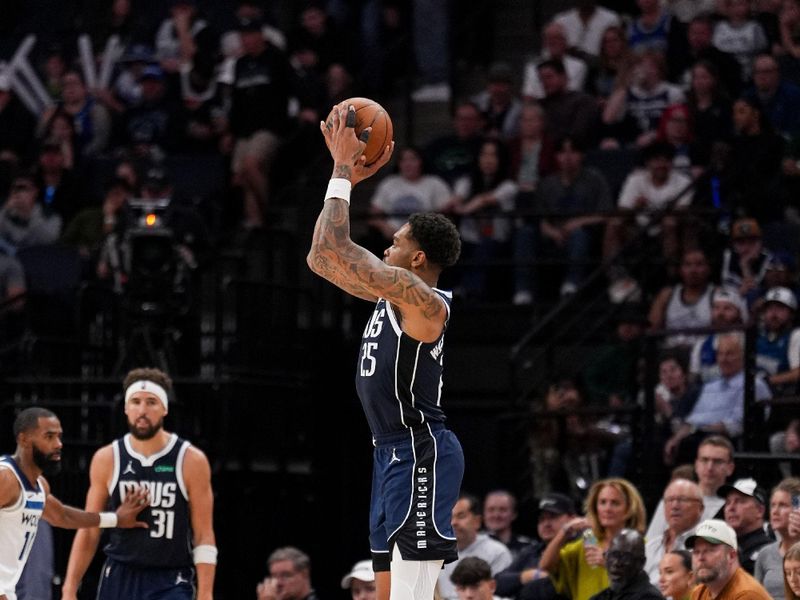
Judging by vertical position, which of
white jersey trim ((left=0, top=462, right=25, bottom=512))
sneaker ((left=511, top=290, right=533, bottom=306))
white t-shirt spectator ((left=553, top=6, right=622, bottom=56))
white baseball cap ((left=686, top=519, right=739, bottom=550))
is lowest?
white baseball cap ((left=686, top=519, right=739, bottom=550))

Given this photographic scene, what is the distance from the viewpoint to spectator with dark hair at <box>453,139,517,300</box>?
15102 millimetres

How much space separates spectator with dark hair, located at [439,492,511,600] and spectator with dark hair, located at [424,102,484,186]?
16.2 feet

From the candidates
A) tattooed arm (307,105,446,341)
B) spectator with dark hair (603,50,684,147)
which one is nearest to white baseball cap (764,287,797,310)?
spectator with dark hair (603,50,684,147)

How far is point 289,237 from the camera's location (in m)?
15.2

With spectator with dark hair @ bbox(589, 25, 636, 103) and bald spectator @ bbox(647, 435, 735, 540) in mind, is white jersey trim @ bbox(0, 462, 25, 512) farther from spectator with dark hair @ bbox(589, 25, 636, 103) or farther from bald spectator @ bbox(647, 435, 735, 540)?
spectator with dark hair @ bbox(589, 25, 636, 103)

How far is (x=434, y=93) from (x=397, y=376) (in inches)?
412

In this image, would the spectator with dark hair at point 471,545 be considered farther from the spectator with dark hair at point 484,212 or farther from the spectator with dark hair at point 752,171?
the spectator with dark hair at point 752,171

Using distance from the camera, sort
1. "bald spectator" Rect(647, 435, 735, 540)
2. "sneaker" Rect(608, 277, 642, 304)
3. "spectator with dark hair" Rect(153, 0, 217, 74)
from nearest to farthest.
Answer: "bald spectator" Rect(647, 435, 735, 540) → "sneaker" Rect(608, 277, 642, 304) → "spectator with dark hair" Rect(153, 0, 217, 74)

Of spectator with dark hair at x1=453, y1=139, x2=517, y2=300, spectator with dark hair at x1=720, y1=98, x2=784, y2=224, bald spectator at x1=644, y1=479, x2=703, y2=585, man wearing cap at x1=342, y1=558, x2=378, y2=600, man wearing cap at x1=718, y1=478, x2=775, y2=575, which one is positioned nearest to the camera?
man wearing cap at x1=718, y1=478, x2=775, y2=575

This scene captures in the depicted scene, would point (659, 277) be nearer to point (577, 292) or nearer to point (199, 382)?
point (577, 292)

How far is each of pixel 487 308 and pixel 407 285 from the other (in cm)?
787

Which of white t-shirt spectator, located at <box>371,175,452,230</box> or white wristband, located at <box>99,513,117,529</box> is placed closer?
white wristband, located at <box>99,513,117,529</box>

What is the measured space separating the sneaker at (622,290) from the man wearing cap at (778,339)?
1.93 metres

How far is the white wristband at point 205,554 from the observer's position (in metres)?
9.48
